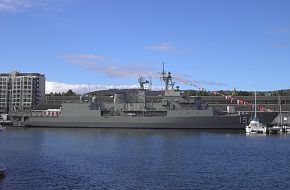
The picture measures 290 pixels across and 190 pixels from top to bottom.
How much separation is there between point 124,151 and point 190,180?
1558 centimetres

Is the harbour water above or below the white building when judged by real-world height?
below

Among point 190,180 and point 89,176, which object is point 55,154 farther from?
point 190,180

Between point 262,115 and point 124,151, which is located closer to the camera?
point 124,151

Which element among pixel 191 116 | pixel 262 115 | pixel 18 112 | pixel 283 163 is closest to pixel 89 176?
pixel 283 163

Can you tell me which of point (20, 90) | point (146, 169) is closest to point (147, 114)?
point (146, 169)

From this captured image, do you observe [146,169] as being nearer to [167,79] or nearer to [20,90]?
[167,79]

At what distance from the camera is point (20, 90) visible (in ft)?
517

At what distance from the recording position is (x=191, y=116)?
258 ft

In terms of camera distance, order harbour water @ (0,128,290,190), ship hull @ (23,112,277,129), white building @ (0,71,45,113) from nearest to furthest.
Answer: harbour water @ (0,128,290,190)
ship hull @ (23,112,277,129)
white building @ (0,71,45,113)

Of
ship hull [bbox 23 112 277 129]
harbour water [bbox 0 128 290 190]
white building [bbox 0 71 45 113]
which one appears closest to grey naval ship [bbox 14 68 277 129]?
ship hull [bbox 23 112 277 129]

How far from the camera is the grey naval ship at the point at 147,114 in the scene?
78938 mm

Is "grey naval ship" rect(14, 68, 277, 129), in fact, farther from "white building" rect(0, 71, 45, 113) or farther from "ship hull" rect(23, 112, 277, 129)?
"white building" rect(0, 71, 45, 113)

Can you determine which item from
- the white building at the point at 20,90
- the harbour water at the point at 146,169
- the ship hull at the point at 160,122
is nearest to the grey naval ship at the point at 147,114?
the ship hull at the point at 160,122

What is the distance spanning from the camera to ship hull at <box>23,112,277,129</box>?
258 feet
